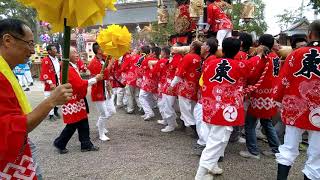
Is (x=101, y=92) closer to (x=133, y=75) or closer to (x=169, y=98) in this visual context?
(x=169, y=98)

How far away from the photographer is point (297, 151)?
3963 millimetres

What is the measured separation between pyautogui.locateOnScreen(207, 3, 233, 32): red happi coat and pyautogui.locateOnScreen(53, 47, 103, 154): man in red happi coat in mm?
2872

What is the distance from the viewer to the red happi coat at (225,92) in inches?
169

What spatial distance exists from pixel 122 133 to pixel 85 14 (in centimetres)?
561

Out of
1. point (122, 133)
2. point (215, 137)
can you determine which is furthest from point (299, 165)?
point (122, 133)

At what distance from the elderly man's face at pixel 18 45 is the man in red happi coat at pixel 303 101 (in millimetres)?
2919

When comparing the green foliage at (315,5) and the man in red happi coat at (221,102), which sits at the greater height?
the green foliage at (315,5)

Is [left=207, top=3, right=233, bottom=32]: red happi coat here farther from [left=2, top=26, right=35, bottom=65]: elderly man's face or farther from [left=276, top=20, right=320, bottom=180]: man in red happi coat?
[left=2, top=26, right=35, bottom=65]: elderly man's face

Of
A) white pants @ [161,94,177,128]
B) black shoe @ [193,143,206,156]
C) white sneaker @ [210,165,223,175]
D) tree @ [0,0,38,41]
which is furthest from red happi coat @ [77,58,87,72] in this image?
tree @ [0,0,38,41]

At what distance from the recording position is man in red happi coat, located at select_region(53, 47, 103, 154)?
5297 millimetres

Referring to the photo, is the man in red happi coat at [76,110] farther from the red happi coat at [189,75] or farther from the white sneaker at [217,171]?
the white sneaker at [217,171]

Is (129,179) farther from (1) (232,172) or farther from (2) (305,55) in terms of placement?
(2) (305,55)

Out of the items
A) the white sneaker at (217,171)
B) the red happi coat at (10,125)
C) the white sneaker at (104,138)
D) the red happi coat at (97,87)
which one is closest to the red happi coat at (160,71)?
the red happi coat at (97,87)

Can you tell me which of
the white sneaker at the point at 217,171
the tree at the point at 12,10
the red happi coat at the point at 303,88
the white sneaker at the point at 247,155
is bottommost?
the white sneaker at the point at 247,155
